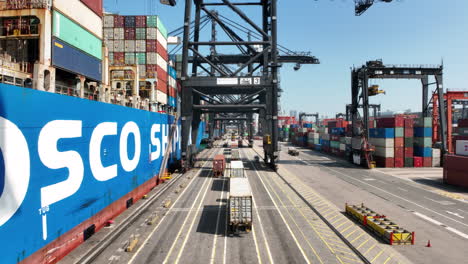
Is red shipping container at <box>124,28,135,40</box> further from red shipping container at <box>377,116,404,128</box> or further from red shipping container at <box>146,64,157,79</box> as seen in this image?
red shipping container at <box>377,116,404,128</box>

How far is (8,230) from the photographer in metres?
9.81

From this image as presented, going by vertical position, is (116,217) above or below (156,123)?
below

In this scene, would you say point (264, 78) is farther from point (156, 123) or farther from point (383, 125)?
point (383, 125)

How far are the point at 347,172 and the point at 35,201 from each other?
40.5m

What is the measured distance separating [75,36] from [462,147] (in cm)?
4229

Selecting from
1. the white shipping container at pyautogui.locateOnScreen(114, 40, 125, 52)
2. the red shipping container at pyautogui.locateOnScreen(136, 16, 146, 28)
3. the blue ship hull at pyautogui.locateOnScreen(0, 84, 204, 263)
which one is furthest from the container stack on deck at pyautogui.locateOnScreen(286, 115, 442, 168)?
the blue ship hull at pyautogui.locateOnScreen(0, 84, 204, 263)

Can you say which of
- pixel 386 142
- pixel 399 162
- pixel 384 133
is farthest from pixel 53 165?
pixel 399 162

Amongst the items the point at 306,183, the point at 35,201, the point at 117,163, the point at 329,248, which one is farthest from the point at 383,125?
the point at 35,201

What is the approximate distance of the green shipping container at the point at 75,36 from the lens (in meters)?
14.7

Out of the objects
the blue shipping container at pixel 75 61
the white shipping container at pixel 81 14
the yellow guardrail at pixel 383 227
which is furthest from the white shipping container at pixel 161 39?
the yellow guardrail at pixel 383 227

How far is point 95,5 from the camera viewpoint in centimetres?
1925

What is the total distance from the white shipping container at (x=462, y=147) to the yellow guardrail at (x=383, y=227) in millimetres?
21898

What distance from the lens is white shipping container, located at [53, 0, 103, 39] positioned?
1530 cm

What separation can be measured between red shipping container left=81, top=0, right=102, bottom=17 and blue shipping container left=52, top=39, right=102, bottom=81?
3.60m
